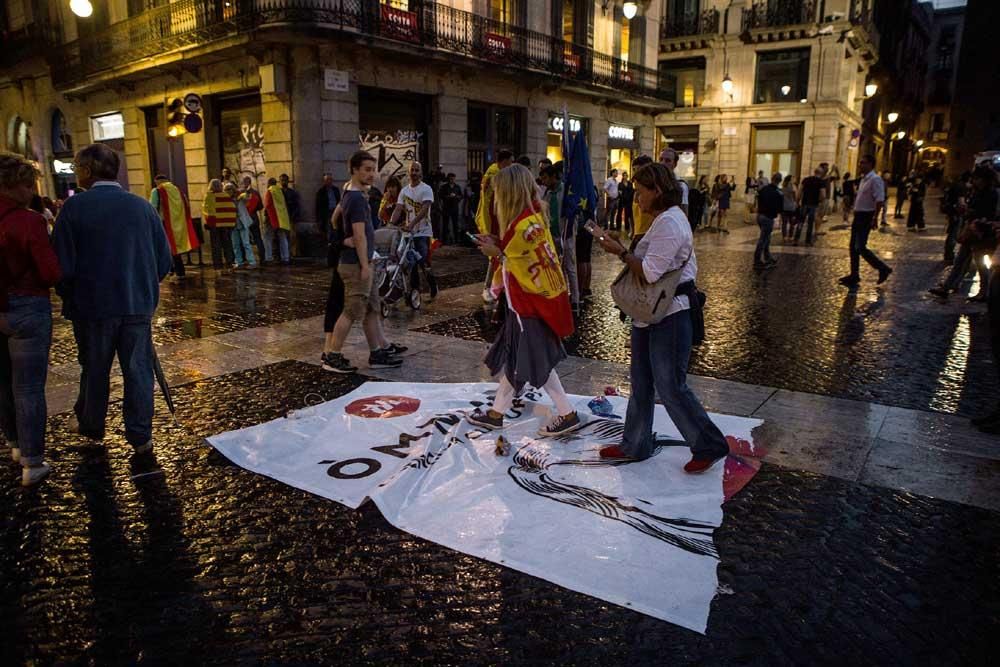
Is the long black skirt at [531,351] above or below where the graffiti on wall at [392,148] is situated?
below

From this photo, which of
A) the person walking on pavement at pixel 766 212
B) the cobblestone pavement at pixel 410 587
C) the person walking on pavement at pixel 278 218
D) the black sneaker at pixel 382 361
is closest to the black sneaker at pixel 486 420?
the cobblestone pavement at pixel 410 587

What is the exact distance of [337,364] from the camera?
5.99m

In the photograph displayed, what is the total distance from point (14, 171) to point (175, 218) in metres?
9.19

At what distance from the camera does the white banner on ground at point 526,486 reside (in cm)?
288

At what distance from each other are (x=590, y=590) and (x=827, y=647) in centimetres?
88

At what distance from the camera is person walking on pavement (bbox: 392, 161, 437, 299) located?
8.76m

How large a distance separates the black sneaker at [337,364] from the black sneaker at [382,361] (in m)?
0.18

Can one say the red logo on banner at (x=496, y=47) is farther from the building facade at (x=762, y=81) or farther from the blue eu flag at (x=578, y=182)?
the building facade at (x=762, y=81)

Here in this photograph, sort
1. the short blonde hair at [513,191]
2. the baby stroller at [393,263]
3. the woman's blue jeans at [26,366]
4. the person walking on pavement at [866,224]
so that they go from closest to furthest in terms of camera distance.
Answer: the woman's blue jeans at [26,366], the short blonde hair at [513,191], the baby stroller at [393,263], the person walking on pavement at [866,224]

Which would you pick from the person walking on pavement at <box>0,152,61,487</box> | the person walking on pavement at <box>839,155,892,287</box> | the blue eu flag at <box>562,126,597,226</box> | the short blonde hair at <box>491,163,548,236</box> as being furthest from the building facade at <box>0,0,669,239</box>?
the short blonde hair at <box>491,163,548,236</box>

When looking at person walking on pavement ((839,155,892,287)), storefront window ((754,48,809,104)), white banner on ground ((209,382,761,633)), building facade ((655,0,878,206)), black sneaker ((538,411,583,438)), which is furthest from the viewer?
storefront window ((754,48,809,104))

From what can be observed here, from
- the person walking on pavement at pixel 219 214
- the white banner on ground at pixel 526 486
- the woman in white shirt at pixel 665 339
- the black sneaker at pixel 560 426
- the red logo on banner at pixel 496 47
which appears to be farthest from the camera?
the red logo on banner at pixel 496 47

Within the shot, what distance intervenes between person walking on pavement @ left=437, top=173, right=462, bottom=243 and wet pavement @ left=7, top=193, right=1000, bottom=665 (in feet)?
38.4

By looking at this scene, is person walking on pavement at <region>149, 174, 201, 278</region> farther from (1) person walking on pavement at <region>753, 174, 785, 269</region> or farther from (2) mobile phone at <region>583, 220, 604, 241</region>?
(1) person walking on pavement at <region>753, 174, 785, 269</region>
